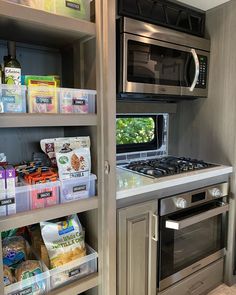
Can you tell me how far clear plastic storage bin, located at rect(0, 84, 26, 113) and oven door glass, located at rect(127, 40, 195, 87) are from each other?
627mm

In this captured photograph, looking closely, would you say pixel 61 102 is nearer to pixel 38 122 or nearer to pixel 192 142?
pixel 38 122

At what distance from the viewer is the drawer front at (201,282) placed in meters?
1.44

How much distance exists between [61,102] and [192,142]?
1.23m

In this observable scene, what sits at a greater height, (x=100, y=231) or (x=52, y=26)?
(x=52, y=26)

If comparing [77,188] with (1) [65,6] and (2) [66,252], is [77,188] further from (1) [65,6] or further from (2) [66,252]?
(1) [65,6]

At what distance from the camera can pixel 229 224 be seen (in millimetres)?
1686

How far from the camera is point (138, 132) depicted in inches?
73.4

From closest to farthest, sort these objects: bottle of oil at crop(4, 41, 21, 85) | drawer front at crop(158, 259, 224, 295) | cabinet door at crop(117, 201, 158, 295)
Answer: bottle of oil at crop(4, 41, 21, 85) < cabinet door at crop(117, 201, 158, 295) < drawer front at crop(158, 259, 224, 295)

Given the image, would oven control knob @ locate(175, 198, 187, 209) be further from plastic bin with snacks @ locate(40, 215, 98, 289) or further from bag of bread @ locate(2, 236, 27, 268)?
bag of bread @ locate(2, 236, 27, 268)

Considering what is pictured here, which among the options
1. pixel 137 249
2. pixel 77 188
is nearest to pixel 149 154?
pixel 137 249

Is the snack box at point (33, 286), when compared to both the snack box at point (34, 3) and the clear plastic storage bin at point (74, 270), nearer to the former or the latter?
the clear plastic storage bin at point (74, 270)

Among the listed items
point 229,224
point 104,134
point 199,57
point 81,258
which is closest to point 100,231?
point 81,258

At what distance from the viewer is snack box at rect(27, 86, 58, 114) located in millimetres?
944

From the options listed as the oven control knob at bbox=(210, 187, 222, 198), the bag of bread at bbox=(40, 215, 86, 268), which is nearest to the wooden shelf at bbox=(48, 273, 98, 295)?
the bag of bread at bbox=(40, 215, 86, 268)
